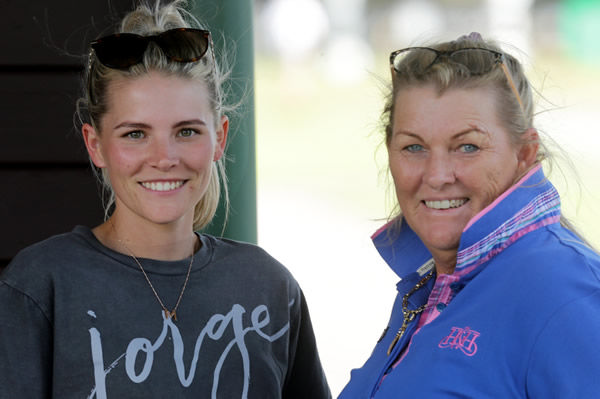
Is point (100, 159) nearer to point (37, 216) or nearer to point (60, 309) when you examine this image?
point (60, 309)

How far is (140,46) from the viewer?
1.97m

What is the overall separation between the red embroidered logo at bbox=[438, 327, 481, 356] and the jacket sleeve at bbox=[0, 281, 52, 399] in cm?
80

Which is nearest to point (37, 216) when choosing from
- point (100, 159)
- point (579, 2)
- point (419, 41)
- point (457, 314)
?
point (100, 159)

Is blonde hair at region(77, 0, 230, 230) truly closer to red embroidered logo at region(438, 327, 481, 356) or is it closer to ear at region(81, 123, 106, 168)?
ear at region(81, 123, 106, 168)

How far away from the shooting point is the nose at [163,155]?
1894 mm

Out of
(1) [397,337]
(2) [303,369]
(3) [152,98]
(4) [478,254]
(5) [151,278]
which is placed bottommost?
(2) [303,369]

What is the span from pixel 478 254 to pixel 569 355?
1.04 ft

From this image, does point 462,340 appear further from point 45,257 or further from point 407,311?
point 45,257

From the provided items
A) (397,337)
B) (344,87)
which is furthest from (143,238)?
(344,87)

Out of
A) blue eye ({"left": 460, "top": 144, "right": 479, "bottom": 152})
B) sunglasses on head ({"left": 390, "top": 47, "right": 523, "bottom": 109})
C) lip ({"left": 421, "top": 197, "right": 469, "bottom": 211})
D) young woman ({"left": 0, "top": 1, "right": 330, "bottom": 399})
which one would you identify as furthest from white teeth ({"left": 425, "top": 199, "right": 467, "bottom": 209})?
young woman ({"left": 0, "top": 1, "right": 330, "bottom": 399})

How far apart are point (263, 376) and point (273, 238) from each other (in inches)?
344

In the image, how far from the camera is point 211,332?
193 cm

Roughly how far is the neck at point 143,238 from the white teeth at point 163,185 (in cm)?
10

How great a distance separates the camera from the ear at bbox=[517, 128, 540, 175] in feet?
5.72
